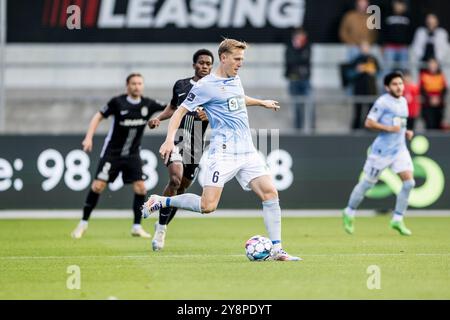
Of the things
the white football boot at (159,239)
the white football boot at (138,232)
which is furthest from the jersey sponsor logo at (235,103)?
the white football boot at (138,232)

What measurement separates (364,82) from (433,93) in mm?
1416

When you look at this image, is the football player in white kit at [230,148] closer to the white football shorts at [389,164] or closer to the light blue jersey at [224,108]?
the light blue jersey at [224,108]

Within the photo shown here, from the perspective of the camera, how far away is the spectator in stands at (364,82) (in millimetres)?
22808

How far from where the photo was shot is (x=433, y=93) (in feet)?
76.1

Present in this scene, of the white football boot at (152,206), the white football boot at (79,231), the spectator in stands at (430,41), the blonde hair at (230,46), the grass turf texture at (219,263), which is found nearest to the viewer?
the grass turf texture at (219,263)

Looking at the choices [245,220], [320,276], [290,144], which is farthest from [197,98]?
[290,144]

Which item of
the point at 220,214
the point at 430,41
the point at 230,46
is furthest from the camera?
the point at 430,41

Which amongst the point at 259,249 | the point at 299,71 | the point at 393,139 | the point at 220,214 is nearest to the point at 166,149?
the point at 259,249

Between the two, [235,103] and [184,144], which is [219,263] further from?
[184,144]

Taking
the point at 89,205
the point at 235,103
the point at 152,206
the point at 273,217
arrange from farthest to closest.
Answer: the point at 89,205 < the point at 152,206 < the point at 235,103 < the point at 273,217

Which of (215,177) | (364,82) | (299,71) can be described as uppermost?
(299,71)

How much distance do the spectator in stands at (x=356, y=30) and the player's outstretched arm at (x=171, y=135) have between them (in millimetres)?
11416

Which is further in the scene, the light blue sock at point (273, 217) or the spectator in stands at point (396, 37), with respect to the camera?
the spectator in stands at point (396, 37)

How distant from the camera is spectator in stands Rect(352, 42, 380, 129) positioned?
2281 cm
